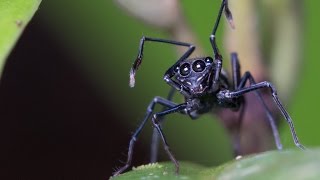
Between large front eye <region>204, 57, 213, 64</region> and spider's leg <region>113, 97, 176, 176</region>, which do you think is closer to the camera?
spider's leg <region>113, 97, 176, 176</region>

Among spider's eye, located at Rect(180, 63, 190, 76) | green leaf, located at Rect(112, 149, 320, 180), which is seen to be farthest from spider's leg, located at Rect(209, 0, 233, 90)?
green leaf, located at Rect(112, 149, 320, 180)

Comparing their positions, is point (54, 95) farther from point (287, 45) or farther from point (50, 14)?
point (287, 45)

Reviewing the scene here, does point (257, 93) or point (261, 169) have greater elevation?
point (257, 93)

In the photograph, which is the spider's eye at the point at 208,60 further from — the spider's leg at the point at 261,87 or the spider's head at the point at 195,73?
the spider's leg at the point at 261,87

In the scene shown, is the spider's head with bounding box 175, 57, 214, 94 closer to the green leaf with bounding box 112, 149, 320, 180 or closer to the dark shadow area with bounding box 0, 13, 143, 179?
the green leaf with bounding box 112, 149, 320, 180

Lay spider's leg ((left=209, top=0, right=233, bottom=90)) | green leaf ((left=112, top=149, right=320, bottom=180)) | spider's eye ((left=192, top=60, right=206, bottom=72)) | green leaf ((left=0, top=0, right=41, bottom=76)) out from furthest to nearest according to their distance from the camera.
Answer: spider's eye ((left=192, top=60, right=206, bottom=72)) → spider's leg ((left=209, top=0, right=233, bottom=90)) → green leaf ((left=0, top=0, right=41, bottom=76)) → green leaf ((left=112, top=149, right=320, bottom=180))

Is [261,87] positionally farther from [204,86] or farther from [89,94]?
[89,94]

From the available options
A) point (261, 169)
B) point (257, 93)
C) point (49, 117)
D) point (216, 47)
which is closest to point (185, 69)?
point (216, 47)
